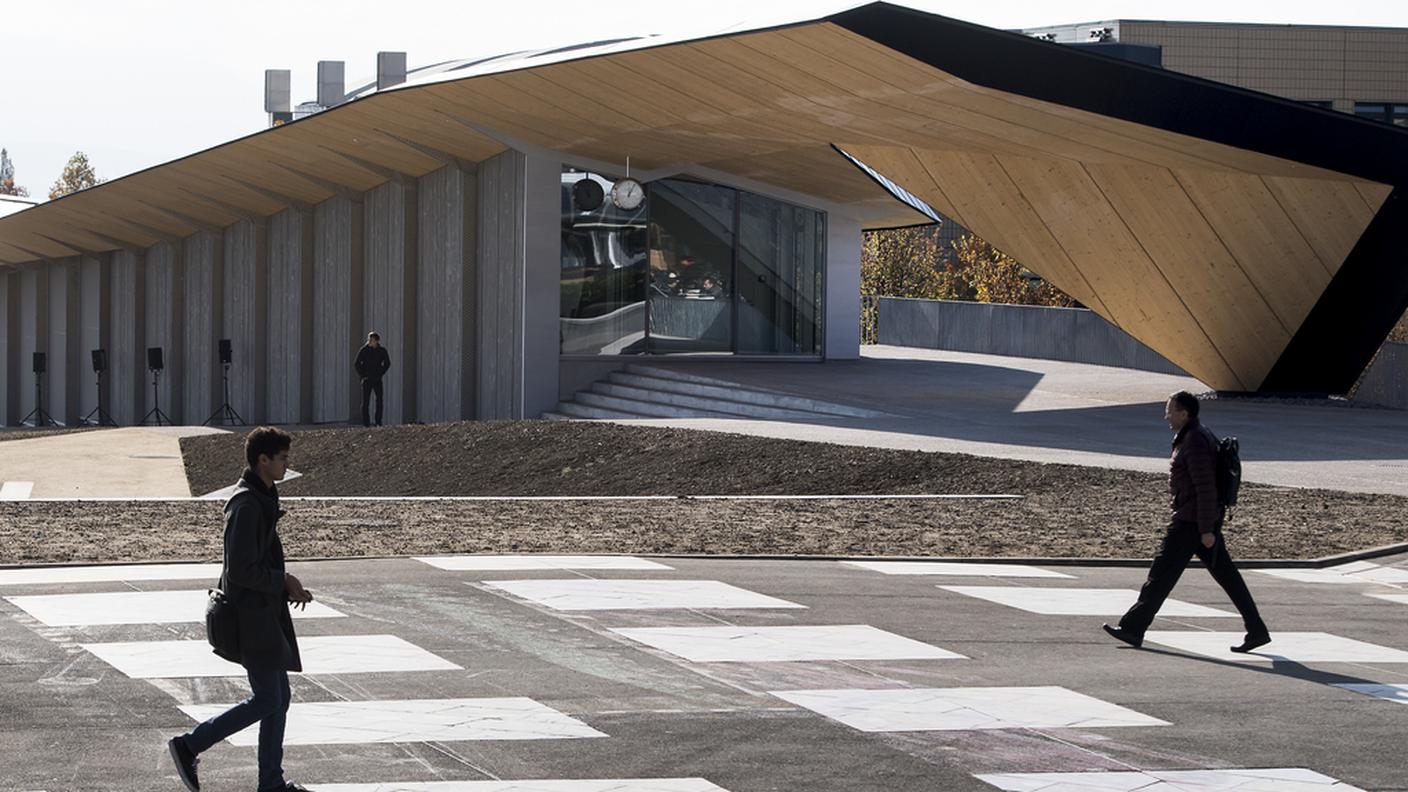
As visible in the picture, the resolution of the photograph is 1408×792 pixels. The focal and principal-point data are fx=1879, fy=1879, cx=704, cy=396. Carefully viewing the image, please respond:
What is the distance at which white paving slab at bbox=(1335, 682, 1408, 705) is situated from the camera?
29.6 feet

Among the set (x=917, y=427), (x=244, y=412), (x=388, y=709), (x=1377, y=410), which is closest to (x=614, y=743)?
(x=388, y=709)

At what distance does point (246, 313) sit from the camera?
40438mm

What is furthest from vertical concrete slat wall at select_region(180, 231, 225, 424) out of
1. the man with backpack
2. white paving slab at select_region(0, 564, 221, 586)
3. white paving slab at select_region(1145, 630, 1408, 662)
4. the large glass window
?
the man with backpack

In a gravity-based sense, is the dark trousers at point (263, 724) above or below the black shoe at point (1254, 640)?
above

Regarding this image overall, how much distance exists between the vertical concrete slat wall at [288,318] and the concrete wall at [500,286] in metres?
7.31

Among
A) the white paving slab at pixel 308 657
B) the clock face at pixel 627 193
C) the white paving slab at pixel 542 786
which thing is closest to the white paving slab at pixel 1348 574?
the white paving slab at pixel 308 657

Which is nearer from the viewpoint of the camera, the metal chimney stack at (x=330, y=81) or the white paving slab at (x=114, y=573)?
the white paving slab at (x=114, y=573)

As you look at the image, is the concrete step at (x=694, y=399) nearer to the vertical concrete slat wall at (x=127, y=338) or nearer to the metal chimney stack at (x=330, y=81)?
the vertical concrete slat wall at (x=127, y=338)

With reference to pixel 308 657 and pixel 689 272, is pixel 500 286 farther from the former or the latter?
pixel 308 657

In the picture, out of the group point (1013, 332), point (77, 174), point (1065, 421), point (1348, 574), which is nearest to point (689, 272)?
point (1013, 332)

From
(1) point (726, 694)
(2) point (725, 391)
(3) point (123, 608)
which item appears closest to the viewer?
(1) point (726, 694)

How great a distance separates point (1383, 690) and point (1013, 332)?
32122 mm

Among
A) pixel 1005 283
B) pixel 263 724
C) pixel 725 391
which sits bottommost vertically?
pixel 263 724

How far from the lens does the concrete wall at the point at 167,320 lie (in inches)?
1690
